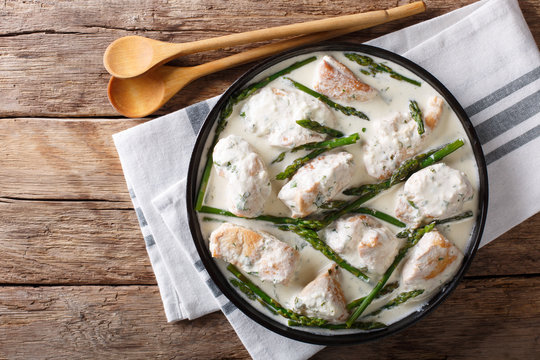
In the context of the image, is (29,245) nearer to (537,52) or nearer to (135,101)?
(135,101)

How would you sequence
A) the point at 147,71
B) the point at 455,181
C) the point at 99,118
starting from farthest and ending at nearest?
the point at 99,118
the point at 147,71
the point at 455,181

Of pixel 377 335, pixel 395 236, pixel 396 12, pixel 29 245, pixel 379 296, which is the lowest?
pixel 29 245

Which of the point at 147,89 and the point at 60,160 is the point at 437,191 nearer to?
the point at 147,89

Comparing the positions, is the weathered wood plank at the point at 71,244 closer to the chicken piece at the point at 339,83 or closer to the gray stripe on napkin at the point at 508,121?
the chicken piece at the point at 339,83

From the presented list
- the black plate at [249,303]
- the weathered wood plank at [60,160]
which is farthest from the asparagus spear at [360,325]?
the weathered wood plank at [60,160]

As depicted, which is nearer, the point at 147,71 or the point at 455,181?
the point at 455,181

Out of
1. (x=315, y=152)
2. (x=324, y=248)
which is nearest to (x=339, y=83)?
(x=315, y=152)

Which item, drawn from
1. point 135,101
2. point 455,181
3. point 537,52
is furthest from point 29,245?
point 537,52

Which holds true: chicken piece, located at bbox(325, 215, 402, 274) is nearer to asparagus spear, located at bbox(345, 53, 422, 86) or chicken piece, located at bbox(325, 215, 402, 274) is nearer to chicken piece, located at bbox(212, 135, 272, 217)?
chicken piece, located at bbox(212, 135, 272, 217)
